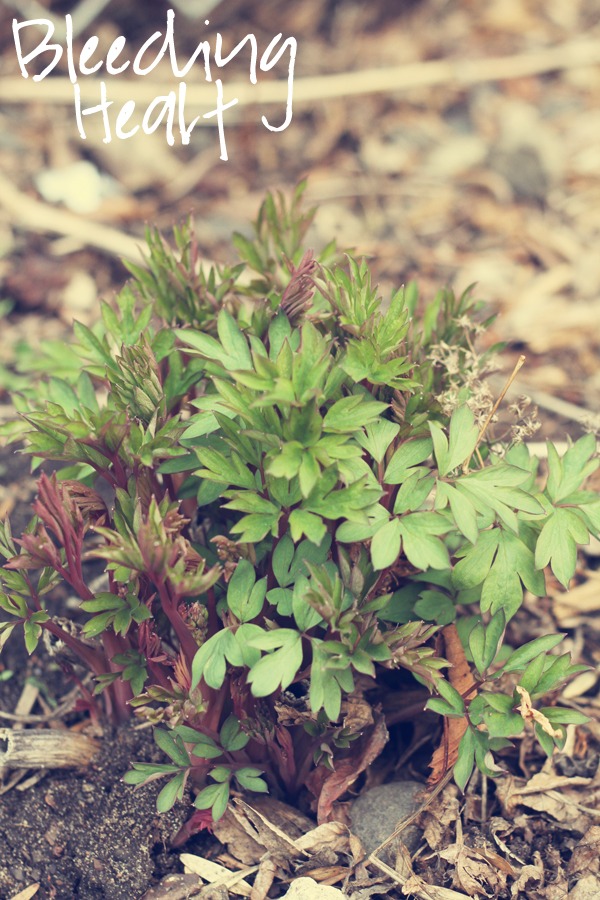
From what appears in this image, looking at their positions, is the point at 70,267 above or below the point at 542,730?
above

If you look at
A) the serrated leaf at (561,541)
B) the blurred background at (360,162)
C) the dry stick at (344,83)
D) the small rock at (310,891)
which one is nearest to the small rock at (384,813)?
the small rock at (310,891)

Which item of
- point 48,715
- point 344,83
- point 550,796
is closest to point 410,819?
point 550,796

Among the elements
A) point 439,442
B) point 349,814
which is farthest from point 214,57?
point 349,814

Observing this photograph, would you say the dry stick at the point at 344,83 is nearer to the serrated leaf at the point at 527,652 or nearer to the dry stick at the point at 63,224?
the dry stick at the point at 63,224

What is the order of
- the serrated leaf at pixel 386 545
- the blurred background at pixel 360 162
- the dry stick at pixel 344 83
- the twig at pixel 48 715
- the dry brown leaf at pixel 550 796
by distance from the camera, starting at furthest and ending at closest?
1. the dry stick at pixel 344 83
2. the blurred background at pixel 360 162
3. the twig at pixel 48 715
4. the dry brown leaf at pixel 550 796
5. the serrated leaf at pixel 386 545

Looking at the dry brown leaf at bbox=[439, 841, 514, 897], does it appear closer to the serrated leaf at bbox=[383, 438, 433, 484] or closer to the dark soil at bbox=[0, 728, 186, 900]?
the dark soil at bbox=[0, 728, 186, 900]

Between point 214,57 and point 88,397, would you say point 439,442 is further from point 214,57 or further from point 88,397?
point 214,57
